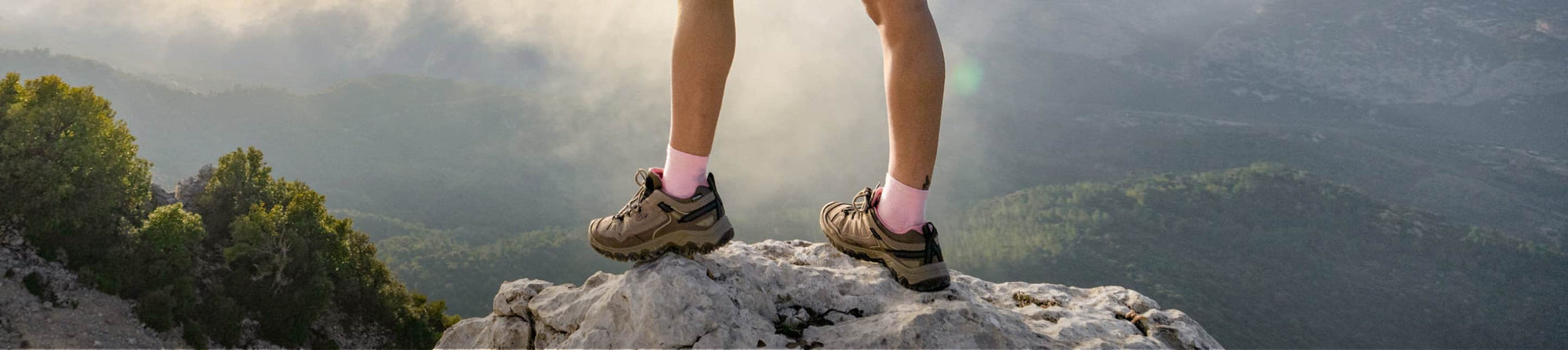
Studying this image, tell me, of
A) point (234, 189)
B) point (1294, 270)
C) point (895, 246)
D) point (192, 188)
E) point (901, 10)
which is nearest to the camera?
point (901, 10)

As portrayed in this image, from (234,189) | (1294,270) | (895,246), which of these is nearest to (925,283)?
(895,246)

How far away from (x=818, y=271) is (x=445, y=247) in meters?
184

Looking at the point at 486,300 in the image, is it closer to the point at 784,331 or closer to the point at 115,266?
the point at 115,266

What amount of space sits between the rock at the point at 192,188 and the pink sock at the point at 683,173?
77340 mm

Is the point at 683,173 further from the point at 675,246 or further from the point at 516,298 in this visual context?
the point at 516,298

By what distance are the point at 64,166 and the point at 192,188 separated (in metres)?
19.1

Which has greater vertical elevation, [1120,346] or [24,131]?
[24,131]

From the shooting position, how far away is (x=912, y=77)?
13.5 feet

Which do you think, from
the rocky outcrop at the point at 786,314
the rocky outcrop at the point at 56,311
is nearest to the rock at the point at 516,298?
the rocky outcrop at the point at 786,314

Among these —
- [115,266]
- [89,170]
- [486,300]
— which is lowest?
[486,300]

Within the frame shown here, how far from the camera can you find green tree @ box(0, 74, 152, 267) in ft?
156

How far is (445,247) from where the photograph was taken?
571ft

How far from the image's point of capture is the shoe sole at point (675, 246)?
4.30 metres

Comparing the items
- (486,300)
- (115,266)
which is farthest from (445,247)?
(115,266)
